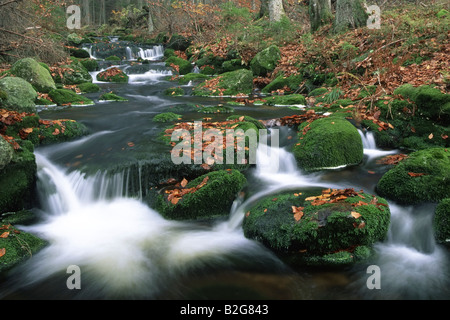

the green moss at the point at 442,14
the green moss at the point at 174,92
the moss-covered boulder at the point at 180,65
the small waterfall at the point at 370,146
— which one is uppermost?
the green moss at the point at 442,14

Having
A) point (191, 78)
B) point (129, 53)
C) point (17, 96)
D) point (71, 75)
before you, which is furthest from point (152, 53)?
point (17, 96)

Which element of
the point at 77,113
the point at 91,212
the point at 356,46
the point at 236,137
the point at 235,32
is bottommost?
the point at 91,212

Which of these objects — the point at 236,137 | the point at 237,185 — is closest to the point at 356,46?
the point at 236,137

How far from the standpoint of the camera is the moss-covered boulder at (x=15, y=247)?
11.6 feet

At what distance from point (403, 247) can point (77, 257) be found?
159 inches

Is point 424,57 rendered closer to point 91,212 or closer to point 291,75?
point 291,75

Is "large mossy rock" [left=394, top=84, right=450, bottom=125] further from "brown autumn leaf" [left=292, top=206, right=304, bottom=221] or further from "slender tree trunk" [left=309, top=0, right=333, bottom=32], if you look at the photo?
"slender tree trunk" [left=309, top=0, right=333, bottom=32]

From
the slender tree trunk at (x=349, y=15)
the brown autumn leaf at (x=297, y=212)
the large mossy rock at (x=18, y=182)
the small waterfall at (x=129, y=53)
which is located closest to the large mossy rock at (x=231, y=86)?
the slender tree trunk at (x=349, y=15)

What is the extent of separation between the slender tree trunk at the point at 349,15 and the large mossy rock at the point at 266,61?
2675 mm

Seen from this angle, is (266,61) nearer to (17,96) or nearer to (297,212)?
(17,96)

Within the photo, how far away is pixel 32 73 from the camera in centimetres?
1033

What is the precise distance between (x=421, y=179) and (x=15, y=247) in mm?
5226

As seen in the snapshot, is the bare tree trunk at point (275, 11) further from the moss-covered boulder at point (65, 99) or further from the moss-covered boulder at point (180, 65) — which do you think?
the moss-covered boulder at point (65, 99)
